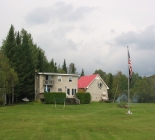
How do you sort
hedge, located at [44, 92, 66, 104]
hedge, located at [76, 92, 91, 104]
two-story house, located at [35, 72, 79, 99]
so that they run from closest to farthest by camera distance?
hedge, located at [44, 92, 66, 104], hedge, located at [76, 92, 91, 104], two-story house, located at [35, 72, 79, 99]

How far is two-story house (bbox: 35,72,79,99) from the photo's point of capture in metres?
55.2

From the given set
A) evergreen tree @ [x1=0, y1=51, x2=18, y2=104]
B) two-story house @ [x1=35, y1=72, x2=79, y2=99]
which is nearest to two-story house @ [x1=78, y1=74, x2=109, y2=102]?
two-story house @ [x1=35, y1=72, x2=79, y2=99]

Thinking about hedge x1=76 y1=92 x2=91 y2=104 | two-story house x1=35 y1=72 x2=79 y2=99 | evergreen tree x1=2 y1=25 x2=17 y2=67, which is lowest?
hedge x1=76 y1=92 x2=91 y2=104

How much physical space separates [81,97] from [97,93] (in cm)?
1083

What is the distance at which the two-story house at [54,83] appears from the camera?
55250 millimetres

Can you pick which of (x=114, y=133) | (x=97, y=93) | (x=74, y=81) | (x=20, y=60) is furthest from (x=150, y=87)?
(x=114, y=133)

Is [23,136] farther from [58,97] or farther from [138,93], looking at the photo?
[138,93]

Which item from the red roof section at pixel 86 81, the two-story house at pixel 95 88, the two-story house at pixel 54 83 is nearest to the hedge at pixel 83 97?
the two-story house at pixel 54 83

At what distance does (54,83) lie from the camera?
56.7 metres

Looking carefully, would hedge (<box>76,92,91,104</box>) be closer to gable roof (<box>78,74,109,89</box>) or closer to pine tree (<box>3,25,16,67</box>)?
gable roof (<box>78,74,109,89</box>)

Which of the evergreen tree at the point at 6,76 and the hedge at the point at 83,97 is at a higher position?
the evergreen tree at the point at 6,76

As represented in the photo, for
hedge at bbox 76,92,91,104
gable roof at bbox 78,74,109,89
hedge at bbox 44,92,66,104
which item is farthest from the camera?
gable roof at bbox 78,74,109,89

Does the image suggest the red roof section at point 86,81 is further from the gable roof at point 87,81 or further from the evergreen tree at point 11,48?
the evergreen tree at point 11,48

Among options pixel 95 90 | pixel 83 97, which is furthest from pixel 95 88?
pixel 83 97
